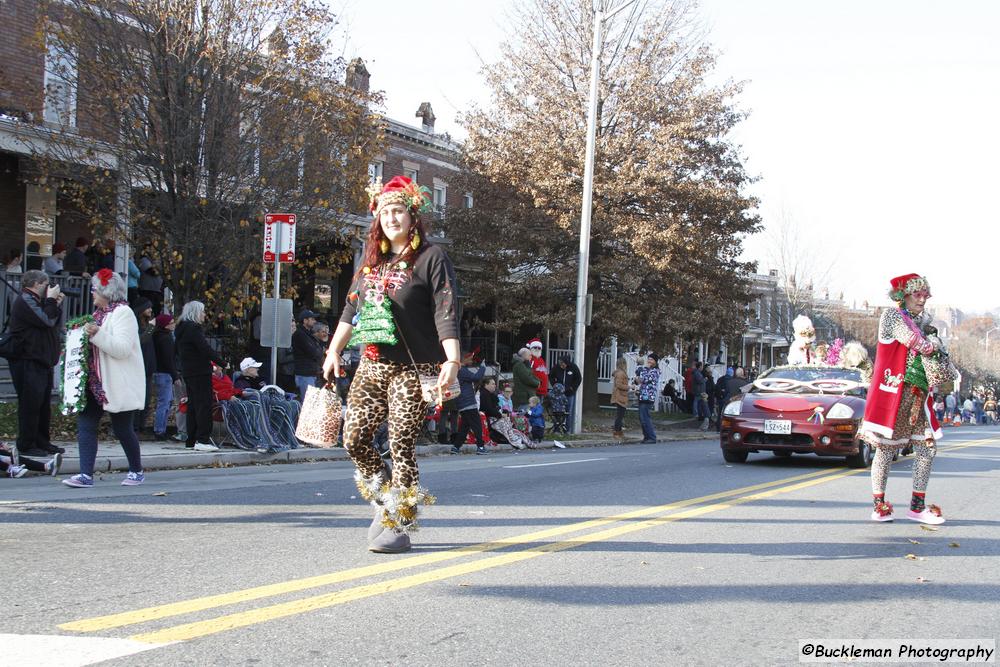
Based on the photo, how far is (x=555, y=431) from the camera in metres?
22.1

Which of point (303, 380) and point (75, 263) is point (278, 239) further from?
point (75, 263)

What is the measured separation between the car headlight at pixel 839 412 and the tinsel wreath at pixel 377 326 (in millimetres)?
8660

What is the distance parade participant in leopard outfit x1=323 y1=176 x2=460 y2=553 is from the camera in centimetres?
554

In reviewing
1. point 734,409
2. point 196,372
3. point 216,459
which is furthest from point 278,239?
point 734,409

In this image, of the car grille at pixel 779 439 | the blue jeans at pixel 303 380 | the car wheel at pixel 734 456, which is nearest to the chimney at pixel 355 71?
the blue jeans at pixel 303 380

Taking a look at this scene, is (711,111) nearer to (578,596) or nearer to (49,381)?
(49,381)

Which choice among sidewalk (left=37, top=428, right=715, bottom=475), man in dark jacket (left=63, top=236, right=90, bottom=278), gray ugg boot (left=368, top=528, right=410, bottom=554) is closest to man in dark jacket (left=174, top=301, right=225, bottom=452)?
sidewalk (left=37, top=428, right=715, bottom=475)

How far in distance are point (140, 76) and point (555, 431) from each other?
37.3 ft

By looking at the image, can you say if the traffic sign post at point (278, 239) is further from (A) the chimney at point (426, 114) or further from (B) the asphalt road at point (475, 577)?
(A) the chimney at point (426, 114)

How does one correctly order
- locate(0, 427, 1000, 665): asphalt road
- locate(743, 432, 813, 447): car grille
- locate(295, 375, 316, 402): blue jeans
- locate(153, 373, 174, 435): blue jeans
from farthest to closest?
locate(295, 375, 316, 402): blue jeans → locate(153, 373, 174, 435): blue jeans → locate(743, 432, 813, 447): car grille → locate(0, 427, 1000, 665): asphalt road

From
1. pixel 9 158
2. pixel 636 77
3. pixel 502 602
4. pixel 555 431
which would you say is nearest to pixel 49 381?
pixel 502 602

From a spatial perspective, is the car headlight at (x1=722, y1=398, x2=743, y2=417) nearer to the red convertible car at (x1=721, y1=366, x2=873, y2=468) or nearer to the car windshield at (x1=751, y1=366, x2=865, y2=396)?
the red convertible car at (x1=721, y1=366, x2=873, y2=468)

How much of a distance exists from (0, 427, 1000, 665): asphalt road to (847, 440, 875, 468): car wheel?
3.64 metres

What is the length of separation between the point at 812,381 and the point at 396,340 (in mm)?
9359
